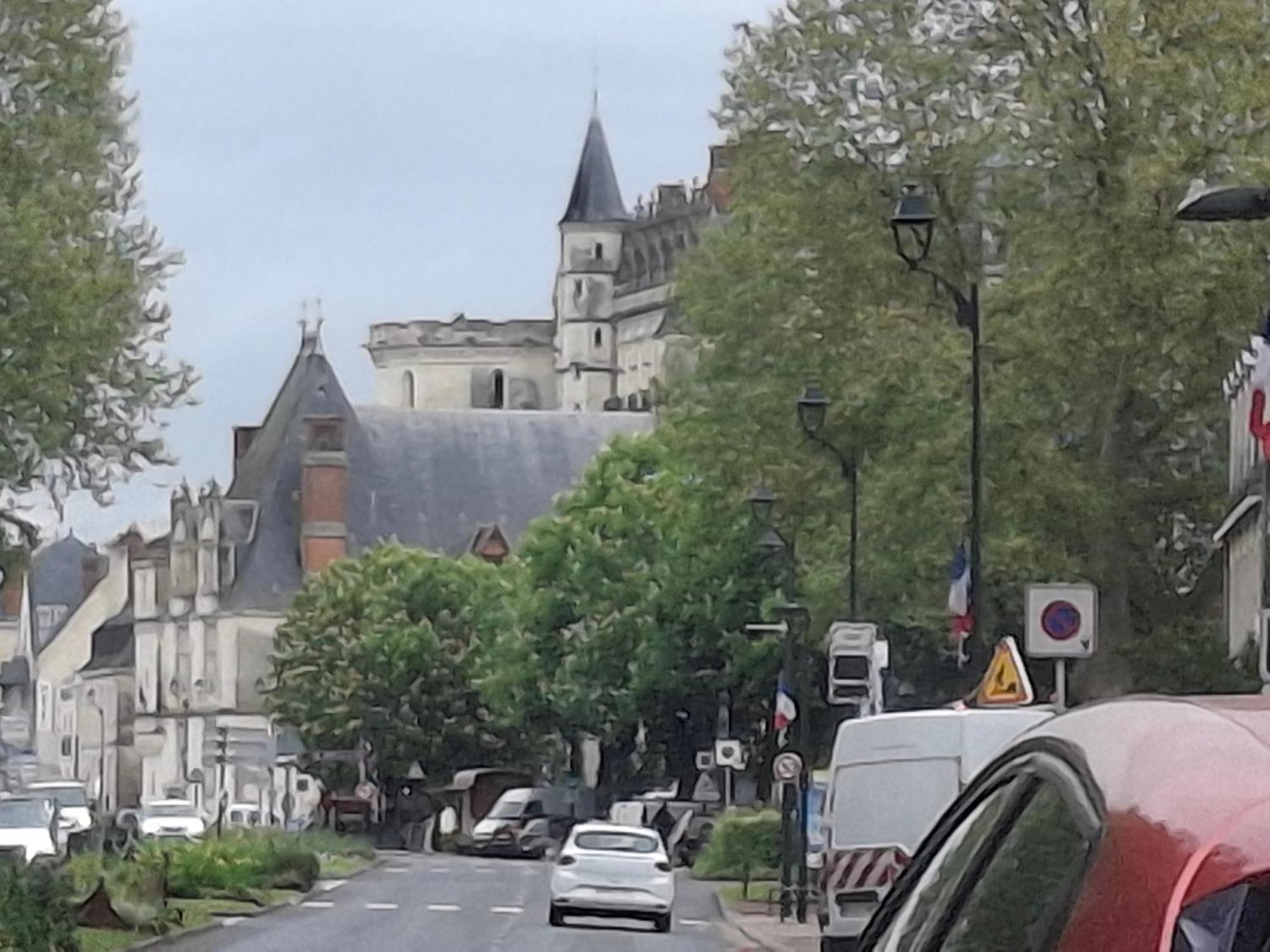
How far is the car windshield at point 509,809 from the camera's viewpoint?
9362 centimetres

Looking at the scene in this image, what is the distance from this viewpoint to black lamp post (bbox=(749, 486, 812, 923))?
4647 centimetres

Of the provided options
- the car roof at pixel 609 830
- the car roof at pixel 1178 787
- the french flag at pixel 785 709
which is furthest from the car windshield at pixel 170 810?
the car roof at pixel 1178 787

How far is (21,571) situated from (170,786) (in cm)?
12469

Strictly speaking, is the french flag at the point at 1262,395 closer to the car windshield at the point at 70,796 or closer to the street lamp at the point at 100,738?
the car windshield at the point at 70,796

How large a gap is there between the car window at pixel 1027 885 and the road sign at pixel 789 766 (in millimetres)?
41171

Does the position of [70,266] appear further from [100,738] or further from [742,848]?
[100,738]

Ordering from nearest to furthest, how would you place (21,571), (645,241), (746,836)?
(21,571)
(746,836)
(645,241)

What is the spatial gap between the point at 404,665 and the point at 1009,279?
6715cm

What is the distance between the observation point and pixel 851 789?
2348cm

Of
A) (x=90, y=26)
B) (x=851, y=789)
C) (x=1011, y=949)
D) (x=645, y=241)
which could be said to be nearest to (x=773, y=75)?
(x=90, y=26)

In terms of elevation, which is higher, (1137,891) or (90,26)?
(90,26)

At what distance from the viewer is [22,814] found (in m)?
50.2

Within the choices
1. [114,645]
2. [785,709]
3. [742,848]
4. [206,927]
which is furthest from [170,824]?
[114,645]

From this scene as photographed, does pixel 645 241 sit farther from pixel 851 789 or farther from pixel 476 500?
pixel 851 789
